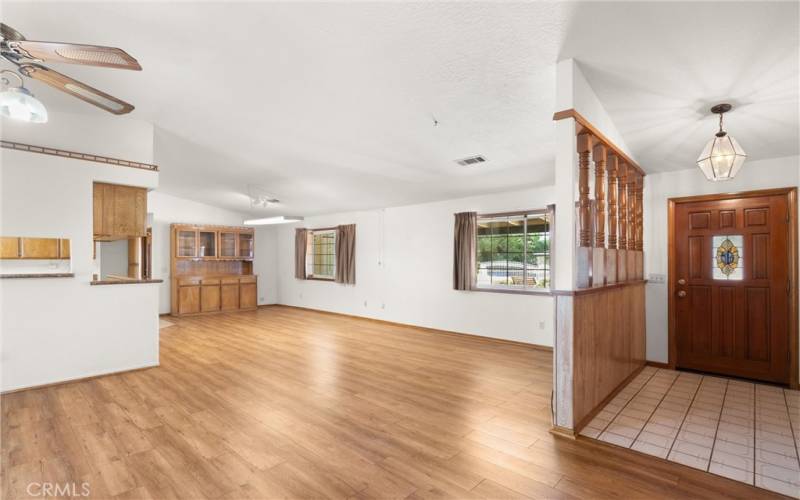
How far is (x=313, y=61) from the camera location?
2.88 metres

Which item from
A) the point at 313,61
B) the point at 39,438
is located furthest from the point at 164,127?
the point at 39,438

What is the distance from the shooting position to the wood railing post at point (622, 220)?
12.5ft

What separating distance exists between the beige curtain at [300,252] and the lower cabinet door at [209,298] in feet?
6.32

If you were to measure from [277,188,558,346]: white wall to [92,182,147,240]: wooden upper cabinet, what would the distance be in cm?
428

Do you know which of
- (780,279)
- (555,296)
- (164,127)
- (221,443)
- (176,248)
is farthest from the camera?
(176,248)

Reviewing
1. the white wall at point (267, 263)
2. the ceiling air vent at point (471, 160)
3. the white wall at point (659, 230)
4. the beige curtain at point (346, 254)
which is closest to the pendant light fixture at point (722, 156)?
the white wall at point (659, 230)

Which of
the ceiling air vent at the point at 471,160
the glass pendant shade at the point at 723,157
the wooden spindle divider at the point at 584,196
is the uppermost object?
the ceiling air vent at the point at 471,160

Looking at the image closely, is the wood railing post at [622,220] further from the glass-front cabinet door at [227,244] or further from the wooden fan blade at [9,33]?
the glass-front cabinet door at [227,244]

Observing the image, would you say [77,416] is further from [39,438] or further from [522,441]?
[522,441]

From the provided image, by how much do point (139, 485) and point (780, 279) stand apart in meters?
5.86

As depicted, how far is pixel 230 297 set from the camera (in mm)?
9203

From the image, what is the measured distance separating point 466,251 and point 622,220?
2560 mm

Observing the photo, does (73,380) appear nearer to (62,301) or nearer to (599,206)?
(62,301)

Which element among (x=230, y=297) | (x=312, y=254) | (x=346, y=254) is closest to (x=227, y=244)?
(x=230, y=297)
